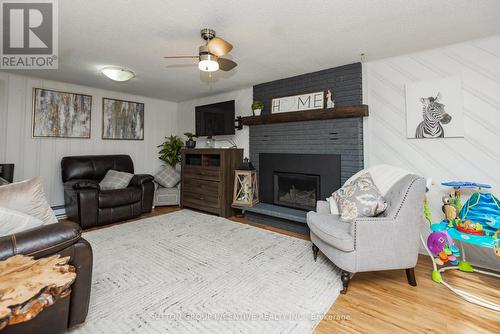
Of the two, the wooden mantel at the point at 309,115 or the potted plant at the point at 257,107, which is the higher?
the potted plant at the point at 257,107

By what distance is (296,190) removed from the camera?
359cm

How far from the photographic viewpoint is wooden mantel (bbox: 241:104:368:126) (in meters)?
2.80

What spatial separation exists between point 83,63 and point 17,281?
2.96 metres

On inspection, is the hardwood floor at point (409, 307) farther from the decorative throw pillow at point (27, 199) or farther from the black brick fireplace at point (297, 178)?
the decorative throw pillow at point (27, 199)

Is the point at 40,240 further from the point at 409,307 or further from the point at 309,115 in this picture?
the point at 309,115

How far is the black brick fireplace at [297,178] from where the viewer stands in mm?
3129

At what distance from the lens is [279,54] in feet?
8.74

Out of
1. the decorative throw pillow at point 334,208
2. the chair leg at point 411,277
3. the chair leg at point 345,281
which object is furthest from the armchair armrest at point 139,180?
the chair leg at point 411,277

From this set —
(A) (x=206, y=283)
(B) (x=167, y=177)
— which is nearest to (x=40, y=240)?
(A) (x=206, y=283)

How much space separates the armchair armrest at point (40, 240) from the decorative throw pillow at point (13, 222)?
138 mm

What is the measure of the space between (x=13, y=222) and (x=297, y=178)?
118 inches

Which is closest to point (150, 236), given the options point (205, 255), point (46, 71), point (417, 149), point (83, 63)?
point (205, 255)

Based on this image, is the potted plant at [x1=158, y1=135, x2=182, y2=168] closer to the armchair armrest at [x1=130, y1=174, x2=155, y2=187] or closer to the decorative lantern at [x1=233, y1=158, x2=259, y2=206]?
the armchair armrest at [x1=130, y1=174, x2=155, y2=187]

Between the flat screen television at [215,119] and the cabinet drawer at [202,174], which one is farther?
the flat screen television at [215,119]
